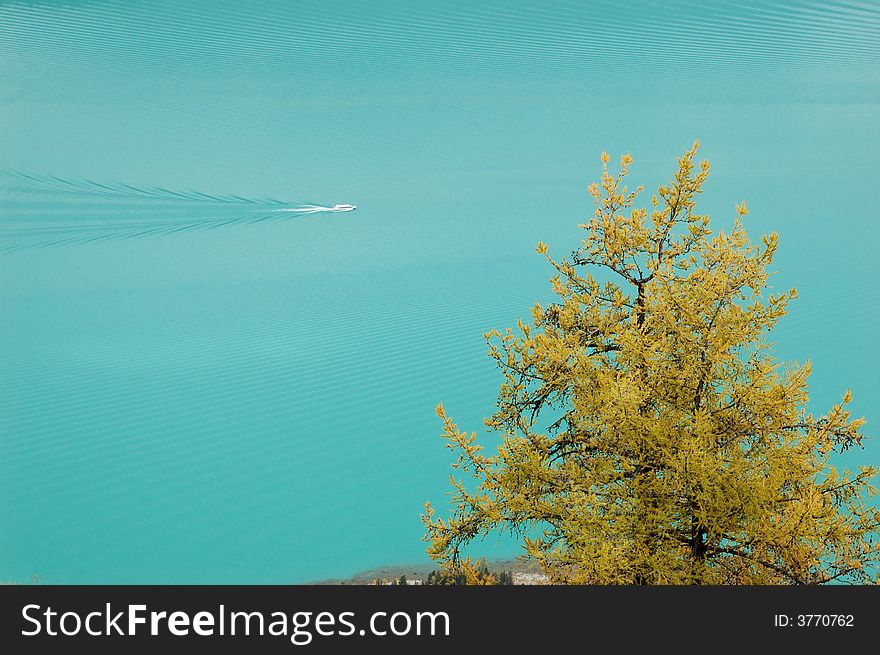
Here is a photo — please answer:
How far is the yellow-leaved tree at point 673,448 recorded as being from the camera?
3.64 m

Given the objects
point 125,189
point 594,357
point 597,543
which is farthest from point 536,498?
point 125,189

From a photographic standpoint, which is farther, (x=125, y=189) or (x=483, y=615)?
(x=125, y=189)

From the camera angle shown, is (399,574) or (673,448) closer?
(673,448)

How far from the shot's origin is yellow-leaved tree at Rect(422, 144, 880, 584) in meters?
3.64

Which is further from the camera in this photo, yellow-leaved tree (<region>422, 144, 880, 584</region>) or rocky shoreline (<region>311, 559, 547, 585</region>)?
rocky shoreline (<region>311, 559, 547, 585</region>)

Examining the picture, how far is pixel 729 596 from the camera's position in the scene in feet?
11.8

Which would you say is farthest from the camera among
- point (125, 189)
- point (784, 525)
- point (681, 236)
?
point (125, 189)

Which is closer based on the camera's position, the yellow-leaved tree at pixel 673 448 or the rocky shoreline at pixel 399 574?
the yellow-leaved tree at pixel 673 448

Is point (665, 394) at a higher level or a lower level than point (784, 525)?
higher

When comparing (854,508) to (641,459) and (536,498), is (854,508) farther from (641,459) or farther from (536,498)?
(536,498)

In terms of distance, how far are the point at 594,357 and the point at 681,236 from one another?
2.22 ft

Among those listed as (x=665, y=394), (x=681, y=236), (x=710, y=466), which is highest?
(x=681, y=236)

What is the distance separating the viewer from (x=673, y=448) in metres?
3.71

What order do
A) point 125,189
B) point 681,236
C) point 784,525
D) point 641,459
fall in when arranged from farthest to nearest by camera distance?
point 125,189, point 681,236, point 641,459, point 784,525
